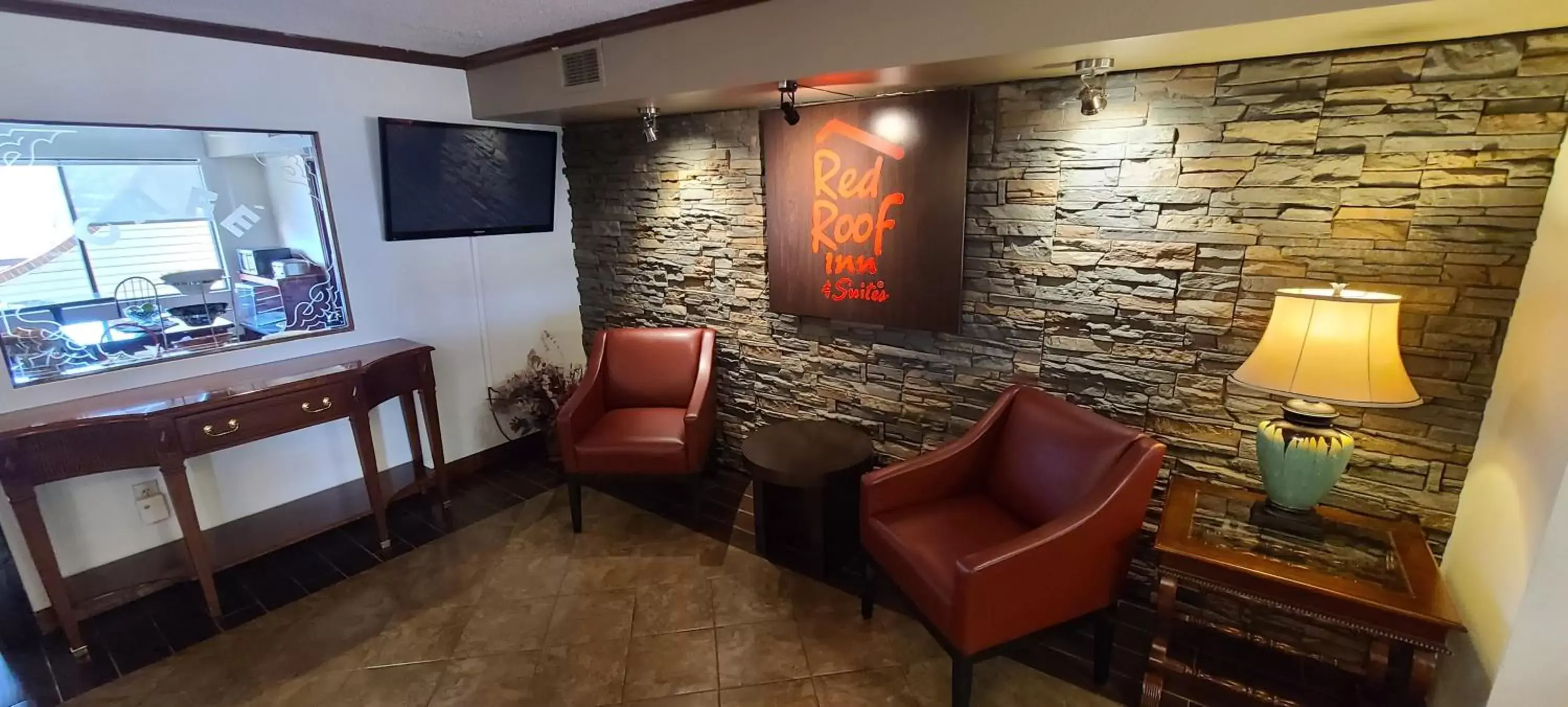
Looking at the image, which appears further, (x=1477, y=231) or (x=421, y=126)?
(x=421, y=126)

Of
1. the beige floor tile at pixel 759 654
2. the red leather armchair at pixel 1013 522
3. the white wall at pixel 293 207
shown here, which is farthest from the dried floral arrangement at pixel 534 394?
the red leather armchair at pixel 1013 522

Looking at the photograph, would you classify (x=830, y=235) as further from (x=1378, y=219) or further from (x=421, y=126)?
→ (x=421, y=126)

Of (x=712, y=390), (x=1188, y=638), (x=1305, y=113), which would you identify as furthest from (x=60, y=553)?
(x=1305, y=113)

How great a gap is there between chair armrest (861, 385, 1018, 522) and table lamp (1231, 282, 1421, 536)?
0.83 meters

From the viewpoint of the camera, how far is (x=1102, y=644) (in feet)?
6.91

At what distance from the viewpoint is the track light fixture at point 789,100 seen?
240 centimetres

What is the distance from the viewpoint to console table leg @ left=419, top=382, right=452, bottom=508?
3271 mm

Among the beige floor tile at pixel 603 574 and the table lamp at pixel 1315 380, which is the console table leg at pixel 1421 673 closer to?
the table lamp at pixel 1315 380

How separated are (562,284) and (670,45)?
2.05 meters

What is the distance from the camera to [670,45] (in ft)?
8.46

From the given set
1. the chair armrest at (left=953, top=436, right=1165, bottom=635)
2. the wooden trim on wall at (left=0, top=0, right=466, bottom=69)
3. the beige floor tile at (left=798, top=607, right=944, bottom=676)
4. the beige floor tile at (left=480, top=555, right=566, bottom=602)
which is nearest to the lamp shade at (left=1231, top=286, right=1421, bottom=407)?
the chair armrest at (left=953, top=436, right=1165, bottom=635)

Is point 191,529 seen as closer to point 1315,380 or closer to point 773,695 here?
point 773,695

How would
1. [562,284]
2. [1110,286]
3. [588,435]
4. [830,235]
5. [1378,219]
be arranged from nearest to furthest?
[1378,219] → [1110,286] → [830,235] → [588,435] → [562,284]

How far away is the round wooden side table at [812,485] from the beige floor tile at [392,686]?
4.41 ft
